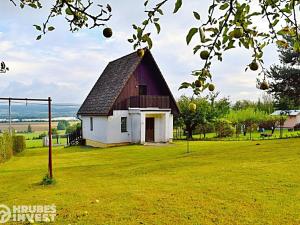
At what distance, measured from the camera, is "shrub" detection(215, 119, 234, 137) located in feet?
113

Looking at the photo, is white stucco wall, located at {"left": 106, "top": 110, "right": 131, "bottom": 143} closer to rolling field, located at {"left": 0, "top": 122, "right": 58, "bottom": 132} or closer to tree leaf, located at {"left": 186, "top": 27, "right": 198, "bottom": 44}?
rolling field, located at {"left": 0, "top": 122, "right": 58, "bottom": 132}

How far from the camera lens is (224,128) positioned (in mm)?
34875

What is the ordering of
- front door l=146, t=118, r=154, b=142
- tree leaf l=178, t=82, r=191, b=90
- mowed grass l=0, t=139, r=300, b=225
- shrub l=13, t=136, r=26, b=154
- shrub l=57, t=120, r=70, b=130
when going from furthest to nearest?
shrub l=57, t=120, r=70, b=130 → front door l=146, t=118, r=154, b=142 → shrub l=13, t=136, r=26, b=154 → mowed grass l=0, t=139, r=300, b=225 → tree leaf l=178, t=82, r=191, b=90

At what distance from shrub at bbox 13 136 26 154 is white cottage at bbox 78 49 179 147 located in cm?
563

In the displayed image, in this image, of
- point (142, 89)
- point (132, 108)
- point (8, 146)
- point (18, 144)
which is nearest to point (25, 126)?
point (18, 144)

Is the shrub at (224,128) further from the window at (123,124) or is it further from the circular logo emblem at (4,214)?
the circular logo emblem at (4,214)

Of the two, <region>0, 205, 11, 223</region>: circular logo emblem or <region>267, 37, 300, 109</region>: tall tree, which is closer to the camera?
<region>0, 205, 11, 223</region>: circular logo emblem

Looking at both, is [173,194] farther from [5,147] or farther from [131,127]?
[131,127]

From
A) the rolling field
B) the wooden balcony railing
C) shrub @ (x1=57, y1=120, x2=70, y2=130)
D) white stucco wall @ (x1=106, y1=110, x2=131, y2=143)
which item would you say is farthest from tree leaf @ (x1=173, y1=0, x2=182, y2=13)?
shrub @ (x1=57, y1=120, x2=70, y2=130)

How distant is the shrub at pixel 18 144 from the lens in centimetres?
2200

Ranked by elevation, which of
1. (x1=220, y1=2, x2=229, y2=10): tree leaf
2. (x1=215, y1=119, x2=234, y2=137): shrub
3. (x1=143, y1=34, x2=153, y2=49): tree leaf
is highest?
(x1=220, y1=2, x2=229, y2=10): tree leaf

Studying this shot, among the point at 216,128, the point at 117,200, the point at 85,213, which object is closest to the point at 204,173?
the point at 117,200

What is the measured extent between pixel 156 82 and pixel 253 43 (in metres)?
25.3

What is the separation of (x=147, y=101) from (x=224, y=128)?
12.8m
